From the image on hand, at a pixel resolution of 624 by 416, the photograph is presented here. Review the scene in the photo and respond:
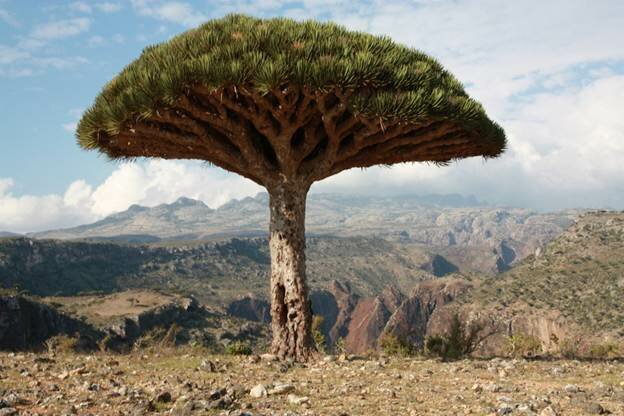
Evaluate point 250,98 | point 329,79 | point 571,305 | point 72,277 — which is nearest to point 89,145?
point 250,98

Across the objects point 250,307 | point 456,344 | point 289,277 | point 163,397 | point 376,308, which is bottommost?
point 376,308

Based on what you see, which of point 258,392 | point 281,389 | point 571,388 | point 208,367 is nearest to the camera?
point 258,392

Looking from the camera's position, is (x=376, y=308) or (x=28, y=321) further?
(x=376, y=308)

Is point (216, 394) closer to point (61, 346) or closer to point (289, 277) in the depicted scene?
point (289, 277)

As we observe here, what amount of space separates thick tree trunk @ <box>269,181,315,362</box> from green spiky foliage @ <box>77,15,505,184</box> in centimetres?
74

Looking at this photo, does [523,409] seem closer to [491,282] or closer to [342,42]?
[342,42]

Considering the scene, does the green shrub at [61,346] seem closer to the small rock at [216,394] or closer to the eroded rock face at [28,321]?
the small rock at [216,394]

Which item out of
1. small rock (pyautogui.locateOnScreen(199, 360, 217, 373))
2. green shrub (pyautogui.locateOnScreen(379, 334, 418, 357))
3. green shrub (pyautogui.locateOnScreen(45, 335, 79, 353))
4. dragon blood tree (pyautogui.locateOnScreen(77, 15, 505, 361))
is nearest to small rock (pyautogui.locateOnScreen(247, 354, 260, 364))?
dragon blood tree (pyautogui.locateOnScreen(77, 15, 505, 361))

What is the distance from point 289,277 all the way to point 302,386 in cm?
339

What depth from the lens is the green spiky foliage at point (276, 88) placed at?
9.14 meters

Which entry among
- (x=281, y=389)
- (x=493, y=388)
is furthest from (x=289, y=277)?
(x=493, y=388)

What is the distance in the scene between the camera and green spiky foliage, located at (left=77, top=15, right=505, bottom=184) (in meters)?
9.14

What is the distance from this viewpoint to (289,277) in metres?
10.9

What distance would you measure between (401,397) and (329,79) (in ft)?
17.7
